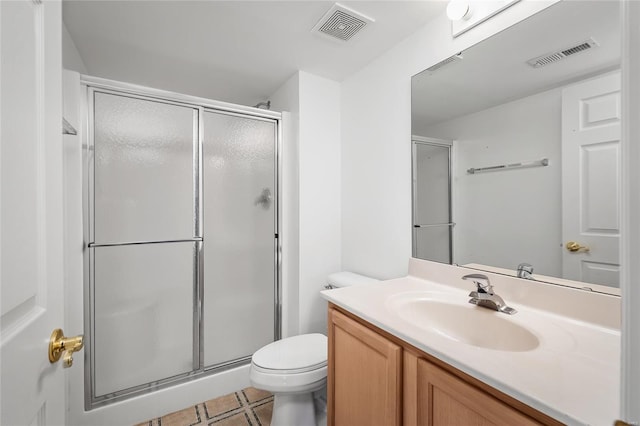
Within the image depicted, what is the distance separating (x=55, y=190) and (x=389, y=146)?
158 cm

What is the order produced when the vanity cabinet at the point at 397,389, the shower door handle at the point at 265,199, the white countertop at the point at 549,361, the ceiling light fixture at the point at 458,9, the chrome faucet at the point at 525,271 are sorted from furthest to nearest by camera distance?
the shower door handle at the point at 265,199
the ceiling light fixture at the point at 458,9
the chrome faucet at the point at 525,271
the vanity cabinet at the point at 397,389
the white countertop at the point at 549,361

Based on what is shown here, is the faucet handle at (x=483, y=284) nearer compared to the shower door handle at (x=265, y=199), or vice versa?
the faucet handle at (x=483, y=284)

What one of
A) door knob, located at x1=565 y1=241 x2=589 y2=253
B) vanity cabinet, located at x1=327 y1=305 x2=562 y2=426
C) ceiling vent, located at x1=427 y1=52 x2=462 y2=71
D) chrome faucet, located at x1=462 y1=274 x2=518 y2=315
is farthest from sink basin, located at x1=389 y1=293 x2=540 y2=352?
ceiling vent, located at x1=427 y1=52 x2=462 y2=71

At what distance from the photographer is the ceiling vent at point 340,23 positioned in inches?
57.1

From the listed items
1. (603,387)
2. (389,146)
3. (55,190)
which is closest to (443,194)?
(389,146)

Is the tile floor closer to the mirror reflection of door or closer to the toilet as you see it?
the toilet

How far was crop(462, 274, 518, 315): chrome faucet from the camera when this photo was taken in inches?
42.6

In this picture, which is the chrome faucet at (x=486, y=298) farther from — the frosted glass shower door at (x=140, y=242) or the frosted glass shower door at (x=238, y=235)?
the frosted glass shower door at (x=140, y=242)

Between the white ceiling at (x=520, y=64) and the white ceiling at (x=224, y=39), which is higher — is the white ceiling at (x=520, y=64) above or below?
below

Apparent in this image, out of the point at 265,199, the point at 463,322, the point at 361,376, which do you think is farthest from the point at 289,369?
the point at 265,199

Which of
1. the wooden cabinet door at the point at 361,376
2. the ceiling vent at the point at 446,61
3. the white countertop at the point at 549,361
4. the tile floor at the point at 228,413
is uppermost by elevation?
the ceiling vent at the point at 446,61

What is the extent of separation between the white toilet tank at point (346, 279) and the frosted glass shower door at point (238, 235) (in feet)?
1.56

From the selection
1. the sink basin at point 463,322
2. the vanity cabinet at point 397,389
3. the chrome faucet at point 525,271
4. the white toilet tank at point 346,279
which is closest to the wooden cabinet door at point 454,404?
the vanity cabinet at point 397,389

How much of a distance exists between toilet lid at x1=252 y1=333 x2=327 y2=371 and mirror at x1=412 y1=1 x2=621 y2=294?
791 millimetres
